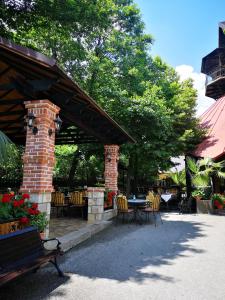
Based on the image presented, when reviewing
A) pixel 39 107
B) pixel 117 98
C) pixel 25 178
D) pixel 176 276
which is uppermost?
pixel 117 98

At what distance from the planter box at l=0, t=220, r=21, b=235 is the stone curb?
54.0 inches

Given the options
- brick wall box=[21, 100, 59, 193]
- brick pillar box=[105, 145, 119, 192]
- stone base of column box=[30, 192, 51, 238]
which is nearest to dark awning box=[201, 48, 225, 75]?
brick pillar box=[105, 145, 119, 192]

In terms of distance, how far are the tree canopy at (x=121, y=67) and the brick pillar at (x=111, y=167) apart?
2833mm

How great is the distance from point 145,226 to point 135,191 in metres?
7.70

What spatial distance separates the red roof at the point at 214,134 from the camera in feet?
50.9

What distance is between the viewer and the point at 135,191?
56.9 feet

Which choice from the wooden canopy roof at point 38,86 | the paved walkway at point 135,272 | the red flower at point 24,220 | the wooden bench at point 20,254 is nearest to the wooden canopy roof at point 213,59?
the wooden canopy roof at point 38,86

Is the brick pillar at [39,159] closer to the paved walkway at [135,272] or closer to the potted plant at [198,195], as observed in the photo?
the paved walkway at [135,272]

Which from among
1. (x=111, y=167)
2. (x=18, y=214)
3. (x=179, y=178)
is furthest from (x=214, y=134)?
(x=18, y=214)

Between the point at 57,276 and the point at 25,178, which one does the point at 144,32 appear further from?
the point at 57,276

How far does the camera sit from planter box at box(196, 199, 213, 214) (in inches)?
537

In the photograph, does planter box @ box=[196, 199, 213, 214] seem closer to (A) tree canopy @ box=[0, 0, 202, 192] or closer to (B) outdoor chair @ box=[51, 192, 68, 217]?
(A) tree canopy @ box=[0, 0, 202, 192]

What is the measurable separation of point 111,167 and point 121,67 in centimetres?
879

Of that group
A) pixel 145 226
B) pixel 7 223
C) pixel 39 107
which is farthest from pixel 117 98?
pixel 7 223
